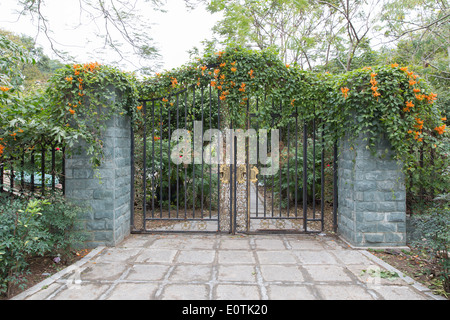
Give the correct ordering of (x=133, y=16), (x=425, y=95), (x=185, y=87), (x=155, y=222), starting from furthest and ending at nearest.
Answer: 1. (x=155, y=222)
2. (x=133, y=16)
3. (x=185, y=87)
4. (x=425, y=95)

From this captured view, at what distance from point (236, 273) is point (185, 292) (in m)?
0.63

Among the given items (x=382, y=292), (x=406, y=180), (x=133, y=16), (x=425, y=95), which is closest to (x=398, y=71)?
(x=425, y=95)

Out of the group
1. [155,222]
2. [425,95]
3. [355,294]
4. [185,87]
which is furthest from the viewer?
[155,222]

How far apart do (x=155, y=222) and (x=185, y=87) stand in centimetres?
244

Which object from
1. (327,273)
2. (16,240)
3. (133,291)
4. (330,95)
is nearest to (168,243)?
(133,291)

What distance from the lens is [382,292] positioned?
258cm

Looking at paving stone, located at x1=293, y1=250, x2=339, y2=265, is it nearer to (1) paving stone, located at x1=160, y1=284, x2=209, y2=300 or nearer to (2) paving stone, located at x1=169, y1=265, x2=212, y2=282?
(2) paving stone, located at x1=169, y1=265, x2=212, y2=282

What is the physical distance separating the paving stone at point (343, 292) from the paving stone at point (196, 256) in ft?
4.20

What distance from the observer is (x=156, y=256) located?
347cm

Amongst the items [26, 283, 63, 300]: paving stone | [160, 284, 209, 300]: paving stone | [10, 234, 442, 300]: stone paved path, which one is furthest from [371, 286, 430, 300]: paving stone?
[26, 283, 63, 300]: paving stone

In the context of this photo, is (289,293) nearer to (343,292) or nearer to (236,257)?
(343,292)

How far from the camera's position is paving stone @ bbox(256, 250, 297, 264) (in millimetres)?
3316

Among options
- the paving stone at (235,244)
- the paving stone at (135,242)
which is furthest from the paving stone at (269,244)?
the paving stone at (135,242)
